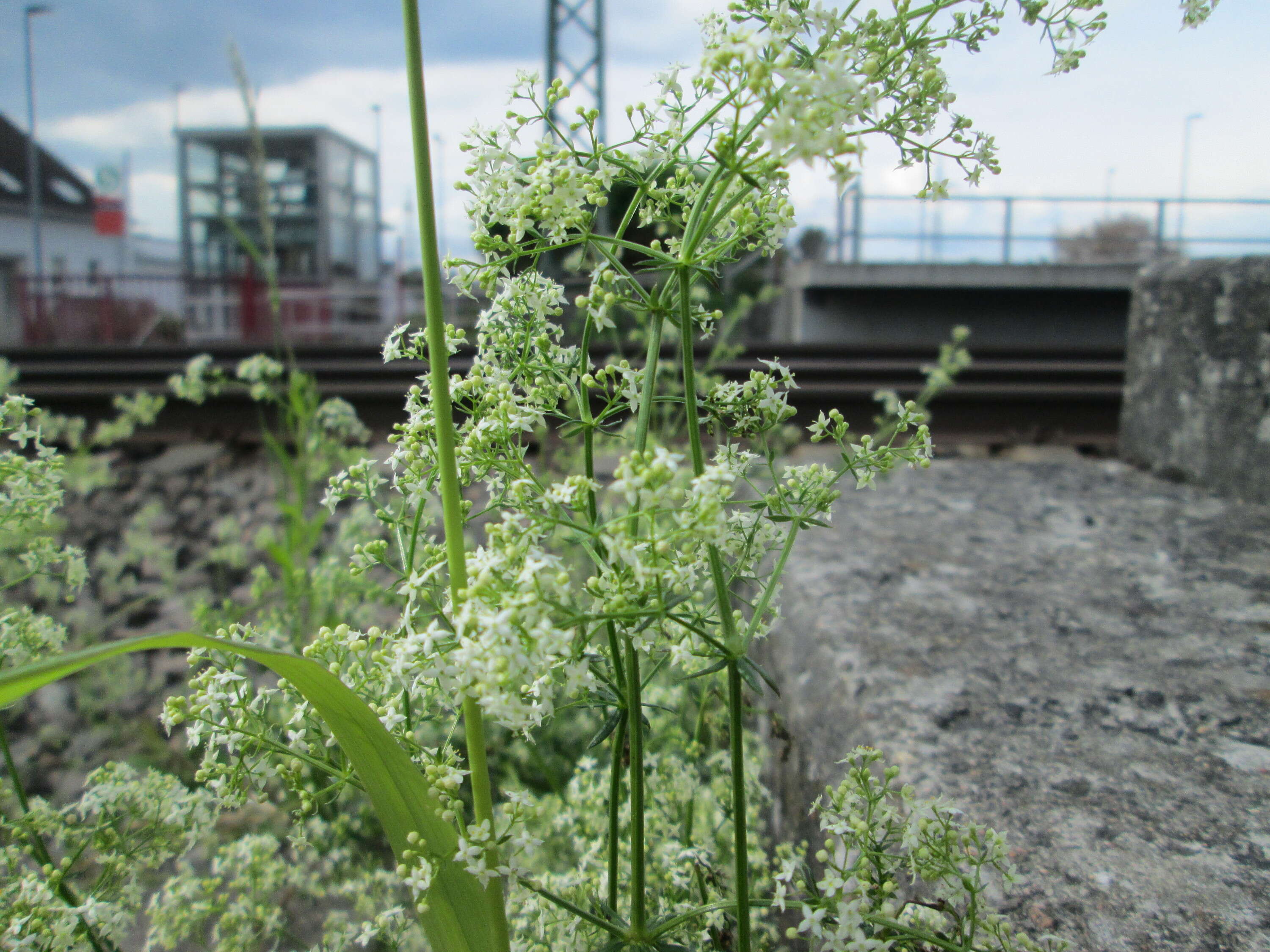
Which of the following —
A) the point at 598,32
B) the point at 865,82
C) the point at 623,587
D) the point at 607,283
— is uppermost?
Result: the point at 598,32

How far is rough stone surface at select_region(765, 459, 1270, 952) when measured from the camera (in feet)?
3.76

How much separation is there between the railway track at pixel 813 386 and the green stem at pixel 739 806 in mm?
4026

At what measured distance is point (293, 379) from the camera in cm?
271

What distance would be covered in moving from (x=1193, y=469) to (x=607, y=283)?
3.67 m

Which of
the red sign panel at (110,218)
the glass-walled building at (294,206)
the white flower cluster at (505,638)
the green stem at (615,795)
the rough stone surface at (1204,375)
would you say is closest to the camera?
the white flower cluster at (505,638)

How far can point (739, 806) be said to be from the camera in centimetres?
76

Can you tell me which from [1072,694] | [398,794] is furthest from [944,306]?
[398,794]

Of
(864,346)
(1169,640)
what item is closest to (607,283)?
(1169,640)

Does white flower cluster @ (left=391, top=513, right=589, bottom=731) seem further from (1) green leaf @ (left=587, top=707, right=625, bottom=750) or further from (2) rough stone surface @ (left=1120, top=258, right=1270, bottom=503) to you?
(2) rough stone surface @ (left=1120, top=258, right=1270, bottom=503)

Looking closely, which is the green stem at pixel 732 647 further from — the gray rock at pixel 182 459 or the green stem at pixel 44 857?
the gray rock at pixel 182 459

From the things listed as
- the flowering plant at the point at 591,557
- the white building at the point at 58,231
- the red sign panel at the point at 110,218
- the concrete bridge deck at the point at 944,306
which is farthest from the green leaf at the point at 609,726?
the red sign panel at the point at 110,218

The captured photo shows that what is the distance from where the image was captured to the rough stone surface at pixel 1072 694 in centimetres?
115

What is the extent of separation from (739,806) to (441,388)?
19.2 inches

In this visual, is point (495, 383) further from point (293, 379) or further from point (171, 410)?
point (171, 410)
